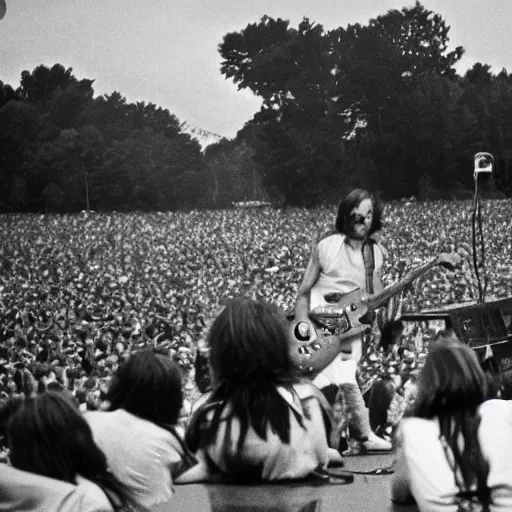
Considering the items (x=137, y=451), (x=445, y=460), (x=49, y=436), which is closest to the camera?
(x=49, y=436)

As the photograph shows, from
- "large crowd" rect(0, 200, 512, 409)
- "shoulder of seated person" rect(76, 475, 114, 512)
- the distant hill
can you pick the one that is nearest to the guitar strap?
"shoulder of seated person" rect(76, 475, 114, 512)

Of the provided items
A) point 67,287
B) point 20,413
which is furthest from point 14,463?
point 67,287

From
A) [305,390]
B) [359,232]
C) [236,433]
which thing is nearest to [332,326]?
[359,232]

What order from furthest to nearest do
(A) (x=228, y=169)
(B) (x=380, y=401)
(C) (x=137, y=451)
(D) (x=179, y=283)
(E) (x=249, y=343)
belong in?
1. (A) (x=228, y=169)
2. (D) (x=179, y=283)
3. (B) (x=380, y=401)
4. (C) (x=137, y=451)
5. (E) (x=249, y=343)

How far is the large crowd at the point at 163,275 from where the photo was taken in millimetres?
6641

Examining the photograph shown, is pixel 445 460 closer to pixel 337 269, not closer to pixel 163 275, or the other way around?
pixel 337 269

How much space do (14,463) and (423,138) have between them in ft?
19.7

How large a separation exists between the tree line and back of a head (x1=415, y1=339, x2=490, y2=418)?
16.5 feet

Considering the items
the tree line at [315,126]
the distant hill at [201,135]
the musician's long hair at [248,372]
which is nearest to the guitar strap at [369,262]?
the musician's long hair at [248,372]

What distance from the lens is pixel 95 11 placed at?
726 centimetres

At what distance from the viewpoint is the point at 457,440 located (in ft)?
6.89

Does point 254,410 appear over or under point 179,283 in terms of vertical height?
Result: under

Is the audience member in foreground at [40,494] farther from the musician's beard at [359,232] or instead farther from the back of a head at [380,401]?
the back of a head at [380,401]

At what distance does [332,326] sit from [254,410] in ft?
5.30
